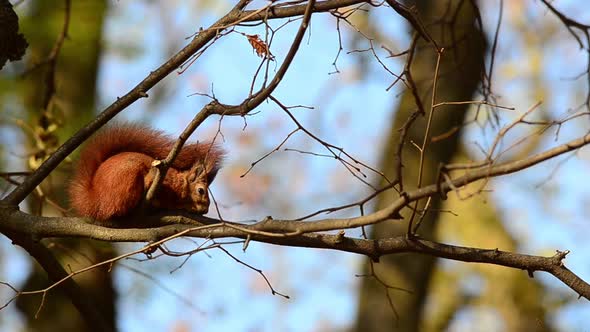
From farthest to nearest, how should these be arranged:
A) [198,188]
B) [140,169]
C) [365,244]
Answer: [198,188] → [140,169] → [365,244]

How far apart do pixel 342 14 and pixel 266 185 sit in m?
9.27

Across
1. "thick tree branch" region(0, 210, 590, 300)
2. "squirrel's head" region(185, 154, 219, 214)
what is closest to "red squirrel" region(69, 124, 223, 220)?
"squirrel's head" region(185, 154, 219, 214)

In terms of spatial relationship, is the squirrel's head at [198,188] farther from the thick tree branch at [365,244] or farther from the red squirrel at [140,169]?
the thick tree branch at [365,244]

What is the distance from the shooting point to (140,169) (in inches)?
81.4

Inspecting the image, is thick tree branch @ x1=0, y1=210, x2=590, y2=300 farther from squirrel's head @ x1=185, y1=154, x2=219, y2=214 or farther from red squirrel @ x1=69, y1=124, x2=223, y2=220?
squirrel's head @ x1=185, y1=154, x2=219, y2=214

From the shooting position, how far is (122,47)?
4.88 m

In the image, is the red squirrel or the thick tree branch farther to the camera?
the red squirrel

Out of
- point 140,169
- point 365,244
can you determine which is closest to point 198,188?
point 140,169

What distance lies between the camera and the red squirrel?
2.07m

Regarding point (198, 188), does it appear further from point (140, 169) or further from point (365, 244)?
point (365, 244)

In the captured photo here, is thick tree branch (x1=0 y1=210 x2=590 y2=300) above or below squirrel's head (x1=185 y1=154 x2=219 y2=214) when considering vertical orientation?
below

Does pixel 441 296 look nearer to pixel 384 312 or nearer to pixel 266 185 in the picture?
pixel 384 312

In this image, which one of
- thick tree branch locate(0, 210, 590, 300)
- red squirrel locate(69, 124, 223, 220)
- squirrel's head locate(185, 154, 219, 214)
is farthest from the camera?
squirrel's head locate(185, 154, 219, 214)

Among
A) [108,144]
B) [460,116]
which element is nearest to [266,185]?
[460,116]
